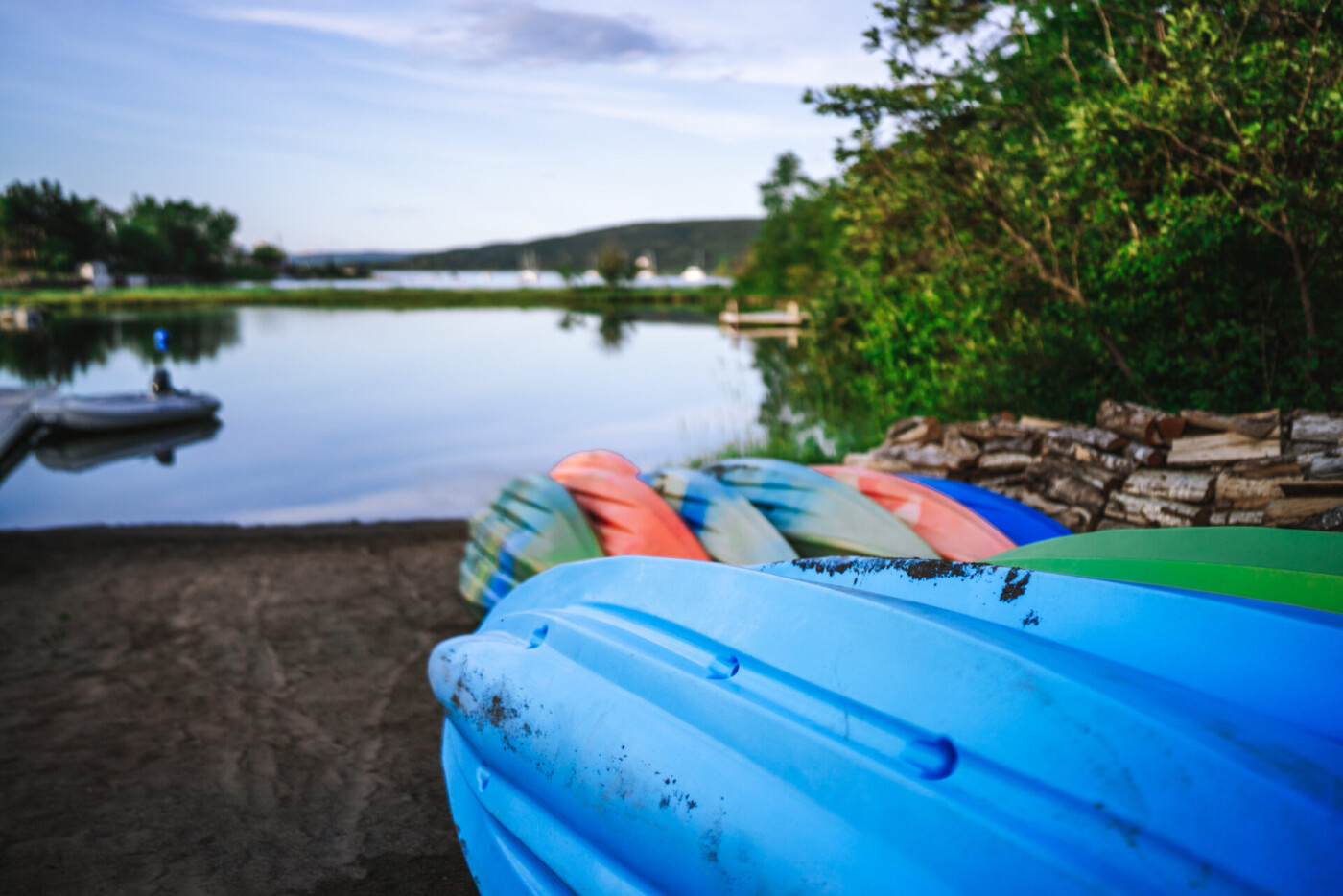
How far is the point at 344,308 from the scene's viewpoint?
60.2 m

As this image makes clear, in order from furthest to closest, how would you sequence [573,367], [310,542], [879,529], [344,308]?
1. [344,308]
2. [573,367]
3. [310,542]
4. [879,529]

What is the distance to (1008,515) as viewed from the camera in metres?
3.41

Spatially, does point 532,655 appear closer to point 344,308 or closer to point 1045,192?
point 1045,192

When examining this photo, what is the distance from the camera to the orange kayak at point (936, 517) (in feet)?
10.4

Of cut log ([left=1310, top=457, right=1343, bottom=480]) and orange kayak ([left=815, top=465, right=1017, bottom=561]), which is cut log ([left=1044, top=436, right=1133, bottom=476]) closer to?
cut log ([left=1310, top=457, right=1343, bottom=480])

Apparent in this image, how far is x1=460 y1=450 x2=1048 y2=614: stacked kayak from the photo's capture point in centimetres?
330

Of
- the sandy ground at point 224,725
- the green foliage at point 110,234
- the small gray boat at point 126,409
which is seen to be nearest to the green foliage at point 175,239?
the green foliage at point 110,234

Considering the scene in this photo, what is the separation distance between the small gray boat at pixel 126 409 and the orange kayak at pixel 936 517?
53.3ft

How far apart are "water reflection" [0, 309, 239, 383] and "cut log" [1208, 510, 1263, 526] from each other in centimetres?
2870

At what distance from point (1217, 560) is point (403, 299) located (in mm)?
73400

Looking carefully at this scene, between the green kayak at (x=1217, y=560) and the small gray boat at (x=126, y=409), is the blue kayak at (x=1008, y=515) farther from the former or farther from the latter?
the small gray boat at (x=126, y=409)

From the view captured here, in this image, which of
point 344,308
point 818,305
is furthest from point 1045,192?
point 344,308

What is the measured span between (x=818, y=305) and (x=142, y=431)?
45.8 ft

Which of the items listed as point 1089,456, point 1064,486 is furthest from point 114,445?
point 1089,456
